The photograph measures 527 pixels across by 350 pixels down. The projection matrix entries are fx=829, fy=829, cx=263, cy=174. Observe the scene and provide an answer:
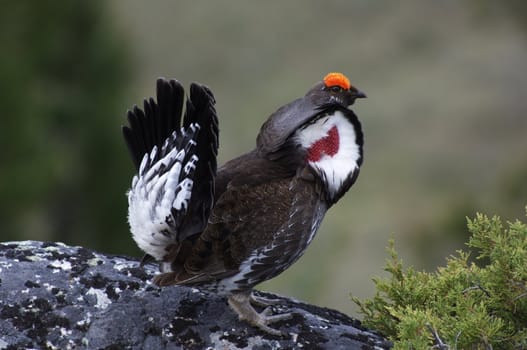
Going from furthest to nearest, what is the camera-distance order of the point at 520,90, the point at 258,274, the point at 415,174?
the point at 520,90
the point at 415,174
the point at 258,274

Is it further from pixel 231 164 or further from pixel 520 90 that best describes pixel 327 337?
pixel 520 90

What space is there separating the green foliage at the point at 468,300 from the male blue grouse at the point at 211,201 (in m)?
0.70

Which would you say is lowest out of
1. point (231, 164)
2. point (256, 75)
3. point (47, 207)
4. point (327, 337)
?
point (327, 337)

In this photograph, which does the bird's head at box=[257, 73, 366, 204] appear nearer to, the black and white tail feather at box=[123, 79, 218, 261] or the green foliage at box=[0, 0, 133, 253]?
the black and white tail feather at box=[123, 79, 218, 261]

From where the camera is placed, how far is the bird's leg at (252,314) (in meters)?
5.05

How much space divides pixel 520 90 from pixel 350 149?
1547 inches

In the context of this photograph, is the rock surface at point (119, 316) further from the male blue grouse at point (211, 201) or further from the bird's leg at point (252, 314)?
the male blue grouse at point (211, 201)

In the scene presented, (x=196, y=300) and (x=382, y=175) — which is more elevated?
(x=382, y=175)

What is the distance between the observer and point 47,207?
24453 millimetres

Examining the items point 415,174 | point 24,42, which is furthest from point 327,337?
point 415,174

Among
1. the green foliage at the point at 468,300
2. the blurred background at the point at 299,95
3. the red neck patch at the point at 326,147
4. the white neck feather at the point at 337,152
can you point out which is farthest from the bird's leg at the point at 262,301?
the blurred background at the point at 299,95

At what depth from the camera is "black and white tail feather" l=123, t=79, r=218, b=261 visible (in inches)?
199

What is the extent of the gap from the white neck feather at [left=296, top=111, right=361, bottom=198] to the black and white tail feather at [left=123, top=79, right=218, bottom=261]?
0.82 m

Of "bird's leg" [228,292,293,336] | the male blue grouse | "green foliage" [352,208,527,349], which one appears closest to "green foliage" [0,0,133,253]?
the male blue grouse
